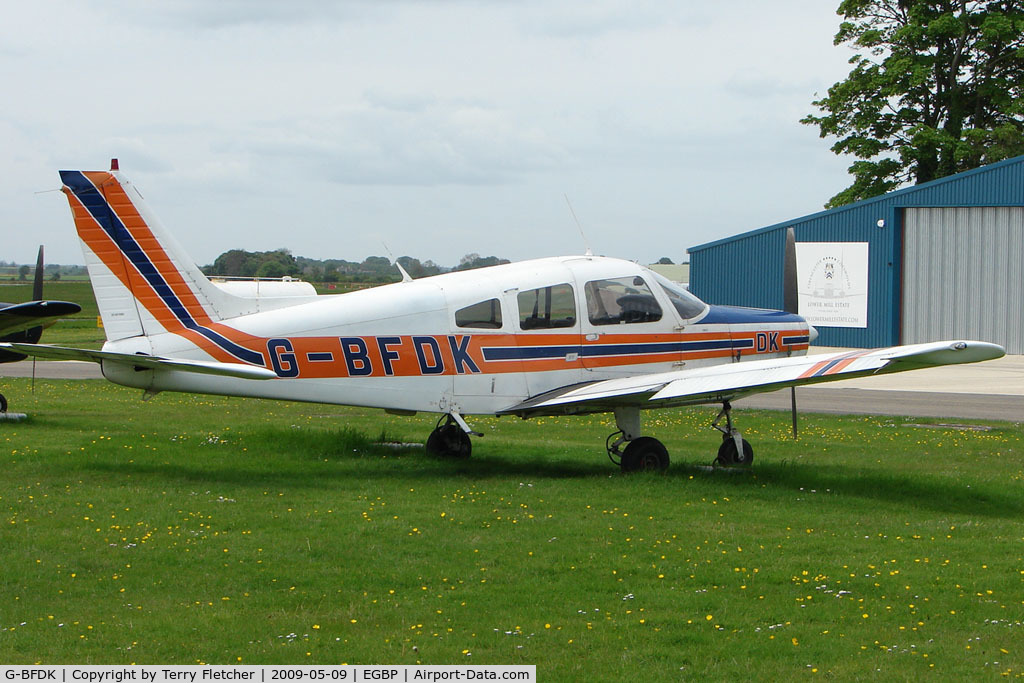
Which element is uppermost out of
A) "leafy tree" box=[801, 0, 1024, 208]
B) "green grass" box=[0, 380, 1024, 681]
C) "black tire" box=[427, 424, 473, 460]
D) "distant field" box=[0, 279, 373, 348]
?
"leafy tree" box=[801, 0, 1024, 208]

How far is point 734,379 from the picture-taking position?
12.3 meters

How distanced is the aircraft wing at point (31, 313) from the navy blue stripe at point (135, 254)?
2862 millimetres

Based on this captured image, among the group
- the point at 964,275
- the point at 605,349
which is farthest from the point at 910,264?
the point at 605,349

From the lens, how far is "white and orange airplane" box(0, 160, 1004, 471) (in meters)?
12.3

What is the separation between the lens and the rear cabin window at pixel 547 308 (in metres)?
13.1

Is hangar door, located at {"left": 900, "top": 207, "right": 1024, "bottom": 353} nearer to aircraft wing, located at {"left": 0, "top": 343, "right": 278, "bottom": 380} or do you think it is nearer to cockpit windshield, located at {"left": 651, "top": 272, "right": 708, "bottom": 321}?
cockpit windshield, located at {"left": 651, "top": 272, "right": 708, "bottom": 321}

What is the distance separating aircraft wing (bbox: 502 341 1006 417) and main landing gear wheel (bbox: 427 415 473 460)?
4.74ft

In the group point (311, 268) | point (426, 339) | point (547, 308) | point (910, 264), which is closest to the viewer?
point (426, 339)

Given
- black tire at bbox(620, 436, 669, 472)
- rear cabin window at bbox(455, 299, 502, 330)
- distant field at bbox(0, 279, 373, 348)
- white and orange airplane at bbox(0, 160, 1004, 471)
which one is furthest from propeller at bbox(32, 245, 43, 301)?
black tire at bbox(620, 436, 669, 472)

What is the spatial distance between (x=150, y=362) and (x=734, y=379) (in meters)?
6.26

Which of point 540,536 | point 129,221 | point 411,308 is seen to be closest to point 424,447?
point 411,308

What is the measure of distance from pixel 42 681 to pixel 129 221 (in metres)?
7.60

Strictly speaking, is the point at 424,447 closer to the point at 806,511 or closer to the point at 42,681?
the point at 806,511

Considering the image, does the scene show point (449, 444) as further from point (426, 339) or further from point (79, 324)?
point (79, 324)
